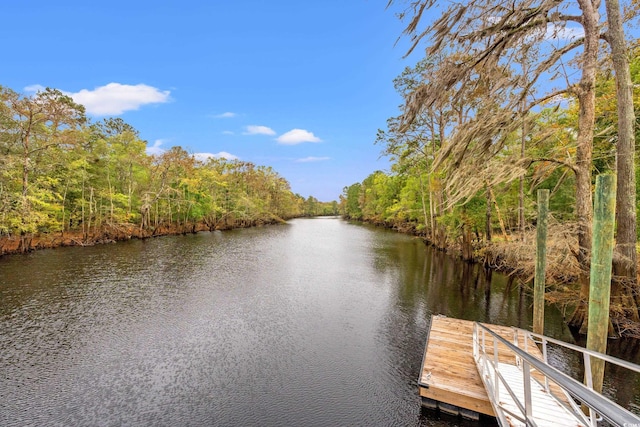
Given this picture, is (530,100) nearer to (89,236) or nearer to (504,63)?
(504,63)

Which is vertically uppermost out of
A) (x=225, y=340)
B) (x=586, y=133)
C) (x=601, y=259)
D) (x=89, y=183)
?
(x=89, y=183)

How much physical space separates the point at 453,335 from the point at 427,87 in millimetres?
5754

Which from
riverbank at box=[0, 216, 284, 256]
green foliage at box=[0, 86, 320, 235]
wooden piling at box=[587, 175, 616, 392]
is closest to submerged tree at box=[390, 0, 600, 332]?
wooden piling at box=[587, 175, 616, 392]

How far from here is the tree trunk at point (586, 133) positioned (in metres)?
6.69

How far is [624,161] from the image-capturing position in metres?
6.52

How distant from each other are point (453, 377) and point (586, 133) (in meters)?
6.70

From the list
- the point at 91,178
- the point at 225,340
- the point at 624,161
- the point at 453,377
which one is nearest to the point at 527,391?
the point at 453,377

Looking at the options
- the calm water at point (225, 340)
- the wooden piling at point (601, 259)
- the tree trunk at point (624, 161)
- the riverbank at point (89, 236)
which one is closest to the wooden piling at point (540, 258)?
the calm water at point (225, 340)

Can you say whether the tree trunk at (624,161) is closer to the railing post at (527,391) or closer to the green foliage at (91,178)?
the railing post at (527,391)

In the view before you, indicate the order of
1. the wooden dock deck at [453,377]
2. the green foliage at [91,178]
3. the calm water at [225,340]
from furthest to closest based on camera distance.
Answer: the green foliage at [91,178], the calm water at [225,340], the wooden dock deck at [453,377]

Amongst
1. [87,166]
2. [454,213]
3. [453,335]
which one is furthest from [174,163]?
[453,335]

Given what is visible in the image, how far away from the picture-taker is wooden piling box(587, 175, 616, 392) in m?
4.44

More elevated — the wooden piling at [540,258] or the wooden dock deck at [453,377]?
the wooden piling at [540,258]

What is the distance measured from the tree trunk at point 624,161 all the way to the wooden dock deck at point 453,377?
3.27m
